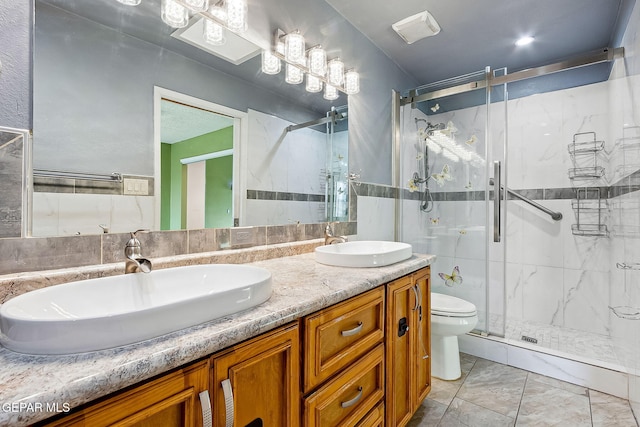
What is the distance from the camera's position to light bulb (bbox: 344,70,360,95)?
2.02 meters

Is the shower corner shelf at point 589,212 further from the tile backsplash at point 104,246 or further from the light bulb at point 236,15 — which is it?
the light bulb at point 236,15

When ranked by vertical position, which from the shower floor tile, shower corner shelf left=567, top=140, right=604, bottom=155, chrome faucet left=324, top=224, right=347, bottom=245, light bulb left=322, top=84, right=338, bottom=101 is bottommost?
the shower floor tile

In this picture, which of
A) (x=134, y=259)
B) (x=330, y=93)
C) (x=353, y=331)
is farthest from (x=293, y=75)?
(x=353, y=331)

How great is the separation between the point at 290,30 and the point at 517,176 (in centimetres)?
244

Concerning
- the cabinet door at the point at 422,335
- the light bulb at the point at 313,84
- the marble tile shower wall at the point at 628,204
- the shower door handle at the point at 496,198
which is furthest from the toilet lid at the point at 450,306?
the light bulb at the point at 313,84

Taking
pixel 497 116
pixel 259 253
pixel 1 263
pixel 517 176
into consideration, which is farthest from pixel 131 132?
pixel 517 176

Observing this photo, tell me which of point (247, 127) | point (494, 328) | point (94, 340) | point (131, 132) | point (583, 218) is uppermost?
point (247, 127)

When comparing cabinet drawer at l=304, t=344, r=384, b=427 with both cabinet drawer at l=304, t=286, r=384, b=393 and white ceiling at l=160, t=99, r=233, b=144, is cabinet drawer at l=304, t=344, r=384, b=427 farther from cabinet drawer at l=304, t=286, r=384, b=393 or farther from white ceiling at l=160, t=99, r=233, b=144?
white ceiling at l=160, t=99, r=233, b=144

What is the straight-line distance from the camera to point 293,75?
67.5 inches

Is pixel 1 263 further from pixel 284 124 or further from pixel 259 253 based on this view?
pixel 284 124

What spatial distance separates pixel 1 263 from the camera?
80 cm

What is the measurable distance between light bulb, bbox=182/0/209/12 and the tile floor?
221cm

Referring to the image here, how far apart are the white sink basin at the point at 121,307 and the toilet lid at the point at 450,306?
59.0 inches

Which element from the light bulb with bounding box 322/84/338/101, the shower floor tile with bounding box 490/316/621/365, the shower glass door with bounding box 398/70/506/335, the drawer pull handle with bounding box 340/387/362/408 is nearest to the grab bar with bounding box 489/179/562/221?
the shower glass door with bounding box 398/70/506/335
